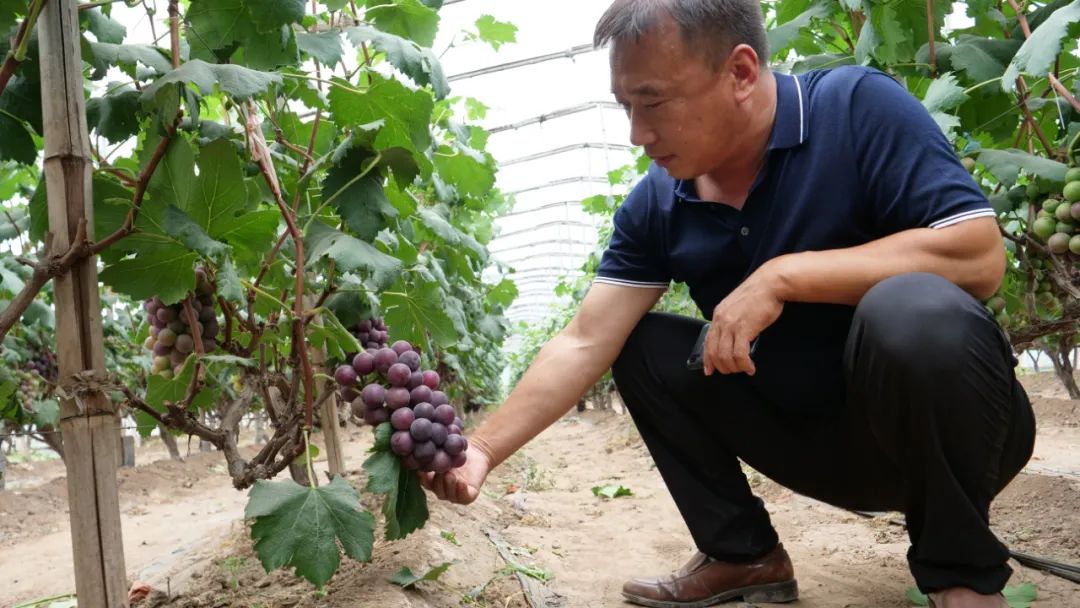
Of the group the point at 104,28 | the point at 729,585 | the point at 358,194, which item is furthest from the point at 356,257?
the point at 729,585

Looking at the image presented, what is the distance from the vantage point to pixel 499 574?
104 inches

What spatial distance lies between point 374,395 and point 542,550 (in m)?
1.75

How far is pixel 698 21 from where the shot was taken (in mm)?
1821

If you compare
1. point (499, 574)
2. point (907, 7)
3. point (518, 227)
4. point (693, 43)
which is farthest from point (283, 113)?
point (518, 227)

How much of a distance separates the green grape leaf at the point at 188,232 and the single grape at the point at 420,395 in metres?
0.48

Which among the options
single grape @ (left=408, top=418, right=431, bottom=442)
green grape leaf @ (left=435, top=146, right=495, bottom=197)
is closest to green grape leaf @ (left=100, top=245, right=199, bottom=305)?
single grape @ (left=408, top=418, right=431, bottom=442)

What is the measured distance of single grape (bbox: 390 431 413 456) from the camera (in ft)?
5.60

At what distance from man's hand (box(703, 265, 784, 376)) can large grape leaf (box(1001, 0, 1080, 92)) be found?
1001mm

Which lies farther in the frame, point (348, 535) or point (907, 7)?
point (907, 7)

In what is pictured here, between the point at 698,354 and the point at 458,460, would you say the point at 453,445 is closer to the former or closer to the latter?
the point at 458,460

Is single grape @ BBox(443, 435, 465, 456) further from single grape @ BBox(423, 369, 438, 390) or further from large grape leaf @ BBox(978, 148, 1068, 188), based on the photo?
large grape leaf @ BBox(978, 148, 1068, 188)

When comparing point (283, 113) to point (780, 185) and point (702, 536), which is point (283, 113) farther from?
point (702, 536)

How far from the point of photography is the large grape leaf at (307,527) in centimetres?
167

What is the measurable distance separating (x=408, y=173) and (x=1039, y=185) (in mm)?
1978
